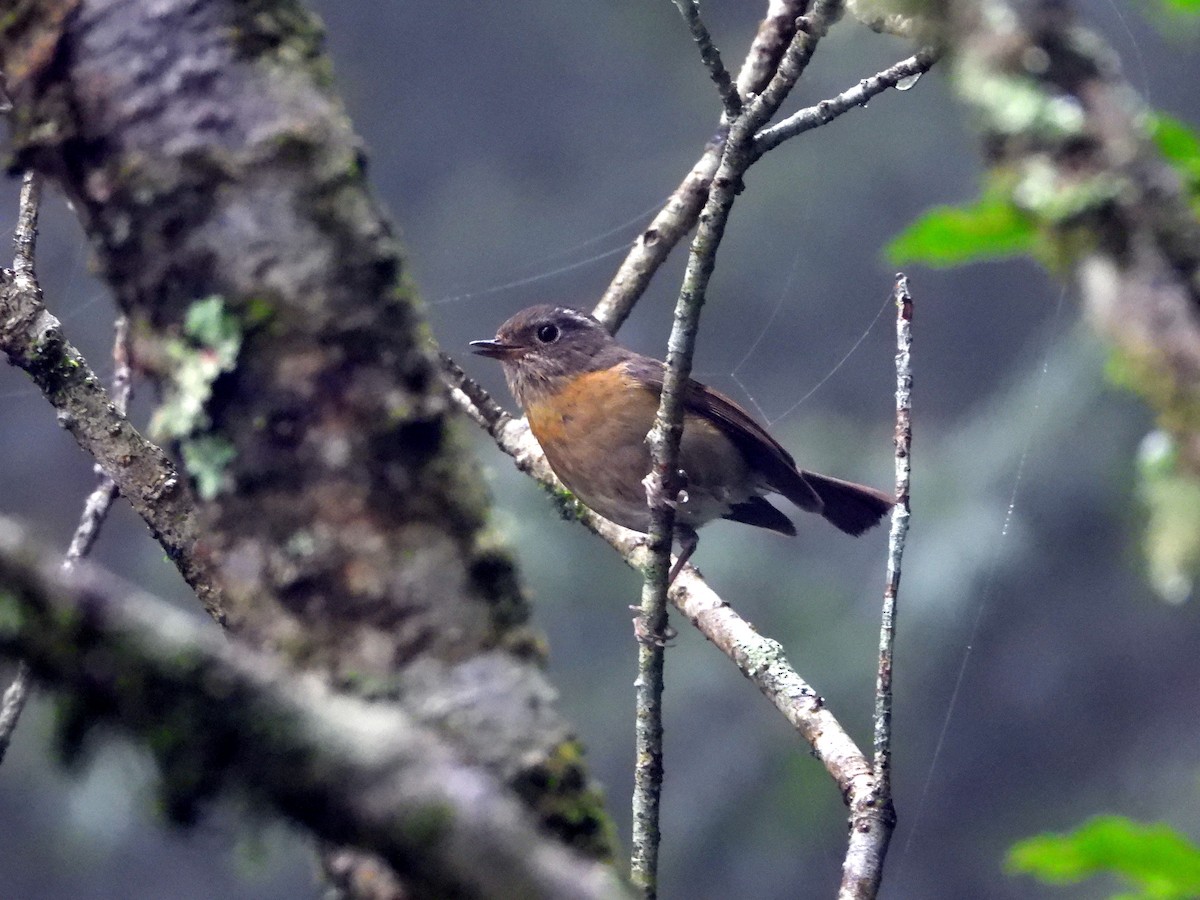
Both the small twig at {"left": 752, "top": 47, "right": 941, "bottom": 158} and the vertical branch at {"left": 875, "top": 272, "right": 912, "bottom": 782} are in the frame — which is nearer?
the small twig at {"left": 752, "top": 47, "right": 941, "bottom": 158}

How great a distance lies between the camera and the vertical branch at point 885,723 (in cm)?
258

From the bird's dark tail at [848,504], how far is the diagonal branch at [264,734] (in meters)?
3.89

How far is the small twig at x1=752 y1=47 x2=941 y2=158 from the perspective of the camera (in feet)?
7.59

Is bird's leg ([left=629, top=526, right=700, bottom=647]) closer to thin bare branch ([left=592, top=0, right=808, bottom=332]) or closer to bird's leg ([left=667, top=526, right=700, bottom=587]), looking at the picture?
bird's leg ([left=667, top=526, right=700, bottom=587])

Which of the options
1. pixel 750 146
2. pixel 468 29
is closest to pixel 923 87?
pixel 468 29

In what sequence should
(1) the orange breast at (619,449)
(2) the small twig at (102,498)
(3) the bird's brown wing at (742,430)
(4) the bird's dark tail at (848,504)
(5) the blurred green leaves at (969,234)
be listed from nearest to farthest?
(5) the blurred green leaves at (969,234) < (2) the small twig at (102,498) < (1) the orange breast at (619,449) < (3) the bird's brown wing at (742,430) < (4) the bird's dark tail at (848,504)

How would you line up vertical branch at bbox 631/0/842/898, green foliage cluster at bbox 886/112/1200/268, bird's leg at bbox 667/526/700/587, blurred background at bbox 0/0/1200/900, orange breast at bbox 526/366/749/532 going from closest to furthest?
green foliage cluster at bbox 886/112/1200/268, vertical branch at bbox 631/0/842/898, bird's leg at bbox 667/526/700/587, orange breast at bbox 526/366/749/532, blurred background at bbox 0/0/1200/900

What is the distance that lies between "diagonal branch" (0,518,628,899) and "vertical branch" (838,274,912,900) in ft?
4.89

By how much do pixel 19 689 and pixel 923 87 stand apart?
9.90m

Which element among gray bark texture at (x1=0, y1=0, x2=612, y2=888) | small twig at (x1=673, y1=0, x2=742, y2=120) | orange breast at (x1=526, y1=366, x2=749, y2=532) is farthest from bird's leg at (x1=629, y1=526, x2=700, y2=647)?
gray bark texture at (x1=0, y1=0, x2=612, y2=888)

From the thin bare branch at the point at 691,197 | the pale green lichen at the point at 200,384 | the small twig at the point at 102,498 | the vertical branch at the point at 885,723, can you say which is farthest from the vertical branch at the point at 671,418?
the small twig at the point at 102,498

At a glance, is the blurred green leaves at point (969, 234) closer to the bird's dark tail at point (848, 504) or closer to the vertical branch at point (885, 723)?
the vertical branch at point (885, 723)

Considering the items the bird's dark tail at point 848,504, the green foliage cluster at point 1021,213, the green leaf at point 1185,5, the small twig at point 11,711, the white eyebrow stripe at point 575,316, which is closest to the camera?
the green foliage cluster at point 1021,213

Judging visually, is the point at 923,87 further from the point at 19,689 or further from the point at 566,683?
the point at 19,689
